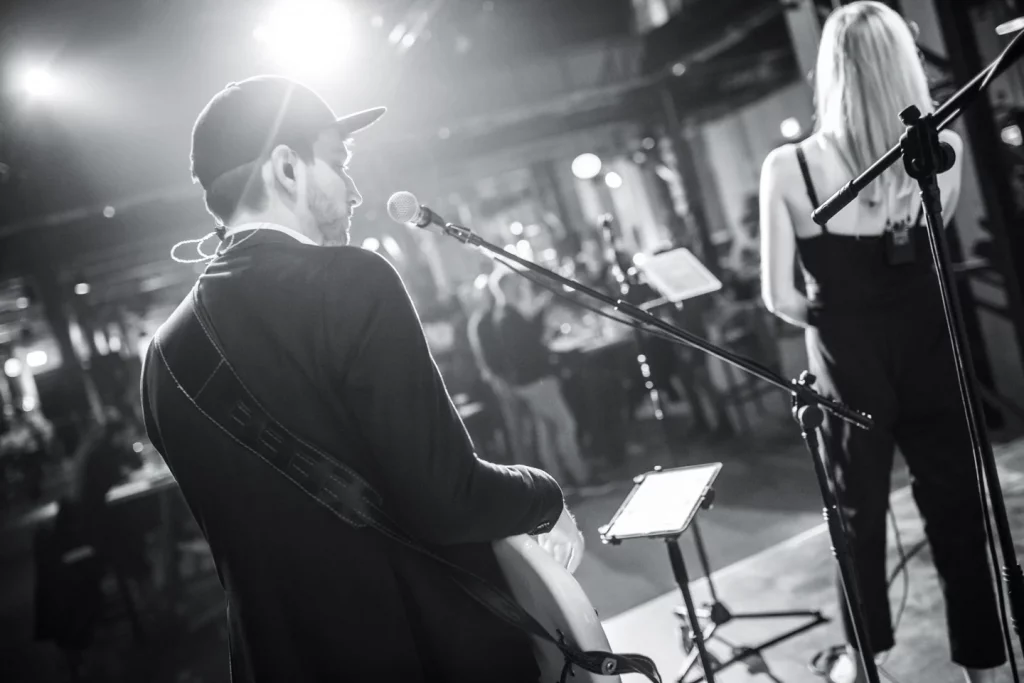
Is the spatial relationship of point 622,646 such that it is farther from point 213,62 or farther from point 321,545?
point 213,62

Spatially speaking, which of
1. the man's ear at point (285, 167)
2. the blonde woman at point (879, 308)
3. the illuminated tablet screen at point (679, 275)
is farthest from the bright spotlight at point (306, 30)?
the man's ear at point (285, 167)

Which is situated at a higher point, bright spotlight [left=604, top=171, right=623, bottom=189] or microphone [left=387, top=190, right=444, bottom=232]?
bright spotlight [left=604, top=171, right=623, bottom=189]

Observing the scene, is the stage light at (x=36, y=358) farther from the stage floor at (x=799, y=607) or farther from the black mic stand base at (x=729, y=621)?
the black mic stand base at (x=729, y=621)

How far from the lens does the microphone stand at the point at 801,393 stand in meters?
1.56

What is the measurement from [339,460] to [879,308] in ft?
4.92

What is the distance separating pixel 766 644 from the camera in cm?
270

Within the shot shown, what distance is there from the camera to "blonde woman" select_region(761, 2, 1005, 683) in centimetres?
175

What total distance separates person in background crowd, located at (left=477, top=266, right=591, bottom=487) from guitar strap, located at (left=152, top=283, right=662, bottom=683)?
15.2 ft

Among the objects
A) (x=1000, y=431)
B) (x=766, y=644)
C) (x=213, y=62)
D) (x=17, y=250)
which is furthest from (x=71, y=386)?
(x=1000, y=431)

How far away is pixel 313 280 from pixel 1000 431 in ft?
16.8

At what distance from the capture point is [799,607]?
116 inches

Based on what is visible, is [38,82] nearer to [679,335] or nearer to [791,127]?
[679,335]

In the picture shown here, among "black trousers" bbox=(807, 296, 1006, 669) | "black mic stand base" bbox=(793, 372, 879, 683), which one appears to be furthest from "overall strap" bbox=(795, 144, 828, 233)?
"black mic stand base" bbox=(793, 372, 879, 683)

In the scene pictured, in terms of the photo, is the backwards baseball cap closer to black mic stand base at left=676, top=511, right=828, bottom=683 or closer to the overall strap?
the overall strap
